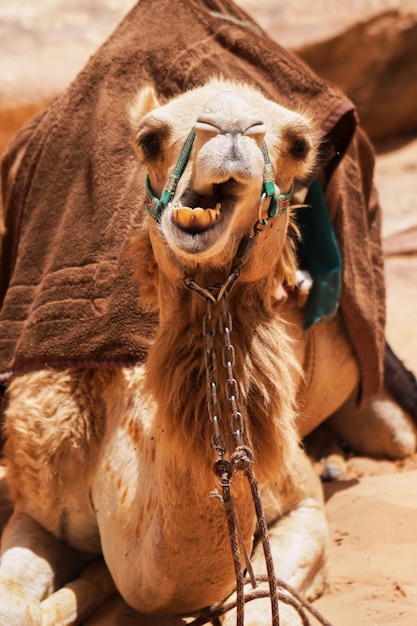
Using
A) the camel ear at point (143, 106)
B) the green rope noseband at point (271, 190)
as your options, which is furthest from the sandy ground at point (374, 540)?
the camel ear at point (143, 106)

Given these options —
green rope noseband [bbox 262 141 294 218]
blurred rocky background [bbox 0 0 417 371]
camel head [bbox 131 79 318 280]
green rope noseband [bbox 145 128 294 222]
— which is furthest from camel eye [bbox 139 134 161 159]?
blurred rocky background [bbox 0 0 417 371]

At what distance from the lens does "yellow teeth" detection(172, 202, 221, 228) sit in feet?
7.10

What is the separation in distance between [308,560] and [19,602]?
A: 0.92 m

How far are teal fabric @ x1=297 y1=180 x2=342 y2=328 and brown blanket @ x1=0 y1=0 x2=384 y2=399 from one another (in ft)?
0.41

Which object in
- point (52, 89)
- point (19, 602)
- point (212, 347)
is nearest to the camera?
point (212, 347)

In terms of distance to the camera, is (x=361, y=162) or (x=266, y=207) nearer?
(x=266, y=207)

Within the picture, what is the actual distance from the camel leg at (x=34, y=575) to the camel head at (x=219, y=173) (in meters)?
1.07

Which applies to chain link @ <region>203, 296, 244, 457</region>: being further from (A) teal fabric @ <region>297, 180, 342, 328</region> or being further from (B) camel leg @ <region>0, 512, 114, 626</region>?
(A) teal fabric @ <region>297, 180, 342, 328</region>

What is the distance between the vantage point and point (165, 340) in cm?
246

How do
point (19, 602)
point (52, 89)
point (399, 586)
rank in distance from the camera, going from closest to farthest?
point (19, 602)
point (399, 586)
point (52, 89)

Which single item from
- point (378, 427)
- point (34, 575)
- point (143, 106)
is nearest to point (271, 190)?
point (143, 106)

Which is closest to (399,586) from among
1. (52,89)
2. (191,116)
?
(191,116)

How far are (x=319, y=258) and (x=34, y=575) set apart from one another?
4.91 feet

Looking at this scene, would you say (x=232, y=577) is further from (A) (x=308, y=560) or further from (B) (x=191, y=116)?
(B) (x=191, y=116)
